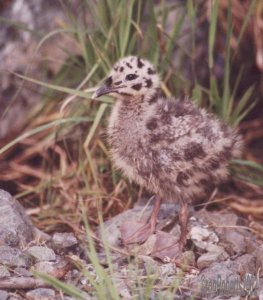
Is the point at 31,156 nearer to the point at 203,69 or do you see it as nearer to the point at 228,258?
the point at 203,69

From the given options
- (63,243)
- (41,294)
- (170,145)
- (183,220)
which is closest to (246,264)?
(183,220)

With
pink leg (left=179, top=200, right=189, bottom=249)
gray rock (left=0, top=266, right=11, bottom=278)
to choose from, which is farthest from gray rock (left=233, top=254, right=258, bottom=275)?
gray rock (left=0, top=266, right=11, bottom=278)

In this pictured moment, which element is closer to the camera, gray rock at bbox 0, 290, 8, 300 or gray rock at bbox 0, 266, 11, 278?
gray rock at bbox 0, 290, 8, 300

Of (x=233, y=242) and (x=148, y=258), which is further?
(x=233, y=242)

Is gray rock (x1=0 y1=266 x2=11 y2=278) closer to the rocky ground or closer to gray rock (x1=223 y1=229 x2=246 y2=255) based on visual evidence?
the rocky ground

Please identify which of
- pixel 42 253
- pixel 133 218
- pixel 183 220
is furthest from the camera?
pixel 133 218

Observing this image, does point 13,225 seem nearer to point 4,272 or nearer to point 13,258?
point 13,258
